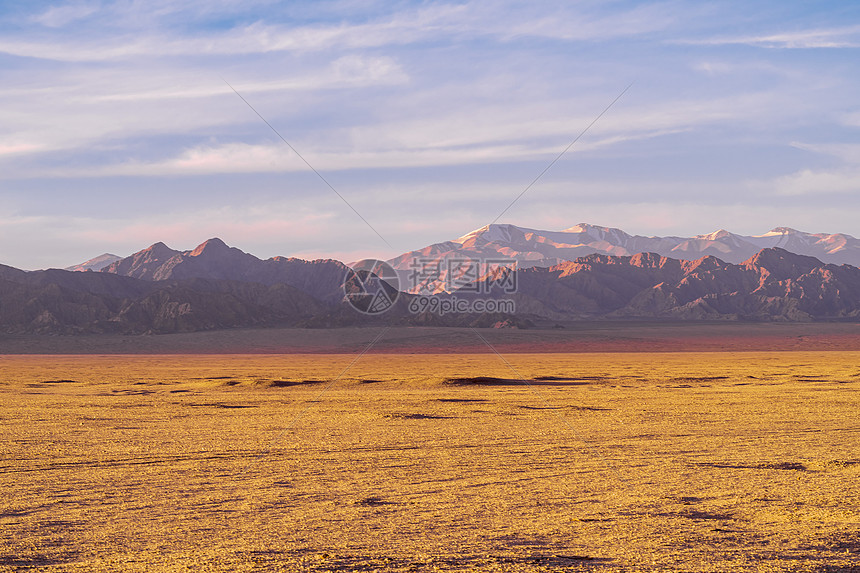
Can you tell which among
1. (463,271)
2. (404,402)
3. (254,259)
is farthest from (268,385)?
(463,271)

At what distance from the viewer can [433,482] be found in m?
11.0

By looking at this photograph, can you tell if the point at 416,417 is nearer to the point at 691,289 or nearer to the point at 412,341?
the point at 412,341

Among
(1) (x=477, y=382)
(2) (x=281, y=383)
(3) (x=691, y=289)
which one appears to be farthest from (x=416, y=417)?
(3) (x=691, y=289)

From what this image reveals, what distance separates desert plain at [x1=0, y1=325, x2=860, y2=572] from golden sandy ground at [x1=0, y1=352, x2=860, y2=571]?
4cm

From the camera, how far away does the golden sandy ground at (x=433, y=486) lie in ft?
24.3

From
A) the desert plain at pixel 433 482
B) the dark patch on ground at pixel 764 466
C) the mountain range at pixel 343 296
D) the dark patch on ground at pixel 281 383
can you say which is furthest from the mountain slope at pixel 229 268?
the dark patch on ground at pixel 764 466

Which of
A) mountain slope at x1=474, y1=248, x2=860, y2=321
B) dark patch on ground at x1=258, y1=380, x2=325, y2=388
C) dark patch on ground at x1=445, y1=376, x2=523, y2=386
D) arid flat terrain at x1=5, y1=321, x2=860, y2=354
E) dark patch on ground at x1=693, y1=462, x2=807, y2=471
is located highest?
mountain slope at x1=474, y1=248, x2=860, y2=321

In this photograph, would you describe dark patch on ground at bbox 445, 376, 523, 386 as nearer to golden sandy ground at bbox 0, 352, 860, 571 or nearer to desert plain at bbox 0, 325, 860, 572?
desert plain at bbox 0, 325, 860, 572

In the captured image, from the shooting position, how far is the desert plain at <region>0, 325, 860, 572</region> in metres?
7.42

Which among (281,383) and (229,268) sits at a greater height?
(229,268)

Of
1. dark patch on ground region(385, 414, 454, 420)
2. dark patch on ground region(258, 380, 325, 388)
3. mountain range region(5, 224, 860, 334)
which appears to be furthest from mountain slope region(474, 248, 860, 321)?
dark patch on ground region(385, 414, 454, 420)

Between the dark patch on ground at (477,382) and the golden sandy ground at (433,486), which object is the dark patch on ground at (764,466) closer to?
the golden sandy ground at (433,486)

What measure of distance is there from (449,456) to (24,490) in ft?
21.4

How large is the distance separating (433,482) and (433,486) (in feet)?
1.00
